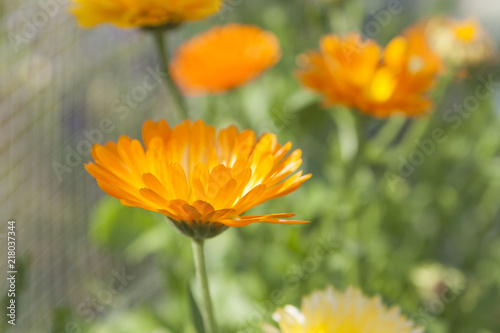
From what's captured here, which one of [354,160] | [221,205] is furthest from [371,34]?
[221,205]

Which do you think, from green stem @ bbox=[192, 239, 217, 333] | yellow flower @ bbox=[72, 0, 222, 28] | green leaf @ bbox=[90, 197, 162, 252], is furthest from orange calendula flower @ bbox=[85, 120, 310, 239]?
green leaf @ bbox=[90, 197, 162, 252]

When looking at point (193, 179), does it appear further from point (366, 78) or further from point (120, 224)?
point (120, 224)

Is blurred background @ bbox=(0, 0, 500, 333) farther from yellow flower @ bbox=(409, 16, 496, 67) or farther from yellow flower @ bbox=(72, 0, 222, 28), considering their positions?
yellow flower @ bbox=(72, 0, 222, 28)

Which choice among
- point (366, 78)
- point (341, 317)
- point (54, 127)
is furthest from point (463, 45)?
point (54, 127)

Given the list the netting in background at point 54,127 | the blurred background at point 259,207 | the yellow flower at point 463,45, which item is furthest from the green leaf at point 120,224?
the yellow flower at point 463,45

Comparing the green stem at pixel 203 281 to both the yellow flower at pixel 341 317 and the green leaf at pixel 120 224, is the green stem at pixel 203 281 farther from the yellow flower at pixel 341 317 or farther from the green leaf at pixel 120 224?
the green leaf at pixel 120 224
